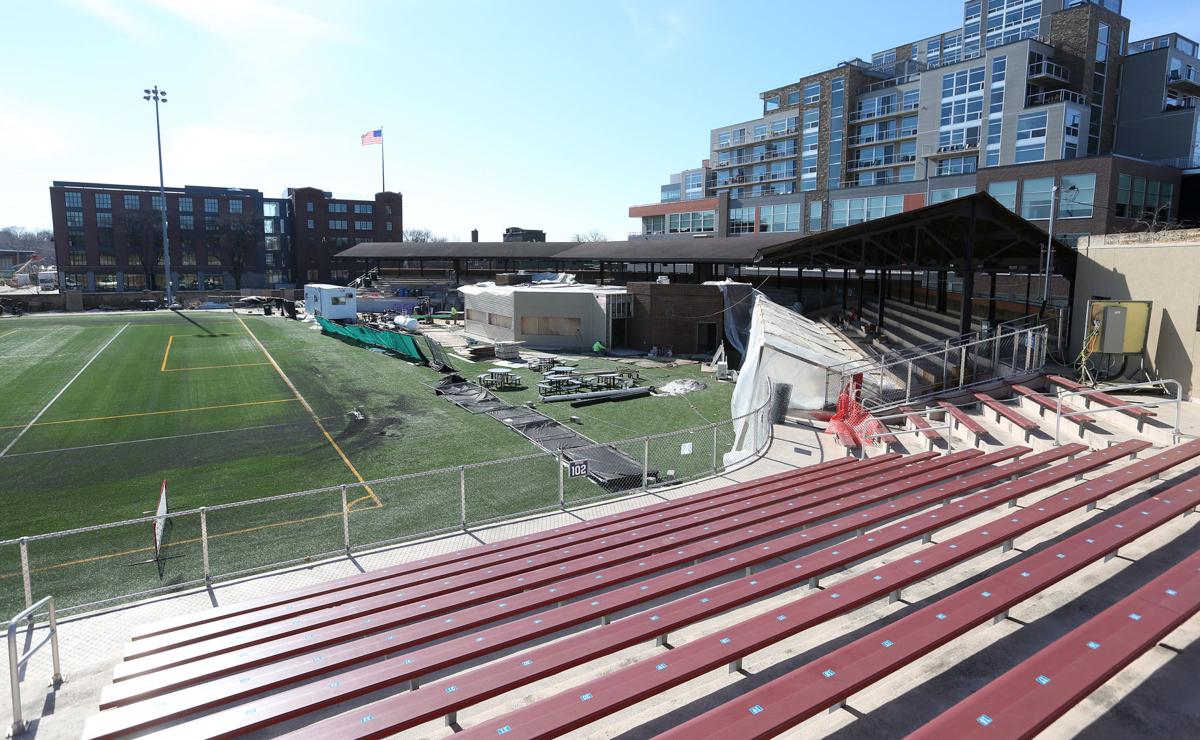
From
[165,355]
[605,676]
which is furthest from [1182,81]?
[165,355]

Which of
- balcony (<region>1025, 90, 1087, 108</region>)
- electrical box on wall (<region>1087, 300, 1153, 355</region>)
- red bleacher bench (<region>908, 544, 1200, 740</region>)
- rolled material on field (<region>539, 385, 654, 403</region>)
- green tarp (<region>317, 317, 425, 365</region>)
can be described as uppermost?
balcony (<region>1025, 90, 1087, 108</region>)

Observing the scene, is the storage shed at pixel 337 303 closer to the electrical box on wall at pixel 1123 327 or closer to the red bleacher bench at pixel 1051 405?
the red bleacher bench at pixel 1051 405

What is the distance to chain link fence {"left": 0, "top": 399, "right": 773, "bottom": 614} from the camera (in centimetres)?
1172

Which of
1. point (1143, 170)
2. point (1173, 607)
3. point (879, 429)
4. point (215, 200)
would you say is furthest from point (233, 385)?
point (215, 200)

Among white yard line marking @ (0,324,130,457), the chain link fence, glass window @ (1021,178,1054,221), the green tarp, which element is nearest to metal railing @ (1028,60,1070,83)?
glass window @ (1021,178,1054,221)

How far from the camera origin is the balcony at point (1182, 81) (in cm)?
5559

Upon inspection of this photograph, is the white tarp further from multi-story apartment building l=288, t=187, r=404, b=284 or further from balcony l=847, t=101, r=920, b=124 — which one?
multi-story apartment building l=288, t=187, r=404, b=284

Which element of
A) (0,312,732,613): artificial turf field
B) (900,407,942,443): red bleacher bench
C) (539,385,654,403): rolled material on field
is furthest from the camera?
(539,385,654,403): rolled material on field

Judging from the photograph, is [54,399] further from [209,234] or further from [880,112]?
[209,234]

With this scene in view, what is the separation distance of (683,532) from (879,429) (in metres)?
8.38

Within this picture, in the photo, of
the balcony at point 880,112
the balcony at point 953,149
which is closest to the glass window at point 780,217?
the balcony at point 953,149

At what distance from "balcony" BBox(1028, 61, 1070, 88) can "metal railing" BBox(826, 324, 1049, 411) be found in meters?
49.0

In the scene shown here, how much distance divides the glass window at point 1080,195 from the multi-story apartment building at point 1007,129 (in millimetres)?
104

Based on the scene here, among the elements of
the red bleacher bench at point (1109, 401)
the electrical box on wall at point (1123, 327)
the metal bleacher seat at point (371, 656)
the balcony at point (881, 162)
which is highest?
the balcony at point (881, 162)
